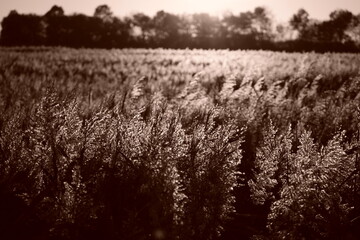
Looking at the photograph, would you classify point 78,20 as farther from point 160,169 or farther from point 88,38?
point 160,169

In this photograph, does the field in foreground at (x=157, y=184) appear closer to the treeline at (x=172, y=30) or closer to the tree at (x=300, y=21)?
the treeline at (x=172, y=30)

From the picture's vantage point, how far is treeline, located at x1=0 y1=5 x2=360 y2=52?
48219 millimetres

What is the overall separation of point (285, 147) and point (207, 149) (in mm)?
424

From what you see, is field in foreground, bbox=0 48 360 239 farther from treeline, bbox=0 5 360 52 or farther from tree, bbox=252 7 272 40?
tree, bbox=252 7 272 40

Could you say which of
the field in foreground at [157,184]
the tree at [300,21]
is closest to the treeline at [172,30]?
the tree at [300,21]

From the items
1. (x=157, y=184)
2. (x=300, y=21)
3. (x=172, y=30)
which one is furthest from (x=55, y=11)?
(x=157, y=184)

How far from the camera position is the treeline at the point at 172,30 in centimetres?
4822

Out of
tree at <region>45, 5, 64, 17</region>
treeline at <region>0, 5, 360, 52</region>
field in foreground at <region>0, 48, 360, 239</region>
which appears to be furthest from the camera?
tree at <region>45, 5, 64, 17</region>

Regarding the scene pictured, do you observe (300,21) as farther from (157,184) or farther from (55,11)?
(157,184)

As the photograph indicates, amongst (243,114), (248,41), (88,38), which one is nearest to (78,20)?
(88,38)

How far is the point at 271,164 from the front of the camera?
1.91m

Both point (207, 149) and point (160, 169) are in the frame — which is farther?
point (207, 149)

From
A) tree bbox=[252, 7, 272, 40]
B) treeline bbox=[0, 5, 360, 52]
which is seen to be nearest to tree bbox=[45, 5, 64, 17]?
treeline bbox=[0, 5, 360, 52]

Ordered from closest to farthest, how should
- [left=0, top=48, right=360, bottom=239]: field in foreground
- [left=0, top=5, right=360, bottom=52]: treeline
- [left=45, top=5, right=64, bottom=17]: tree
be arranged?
1. [left=0, top=48, right=360, bottom=239]: field in foreground
2. [left=0, top=5, right=360, bottom=52]: treeline
3. [left=45, top=5, right=64, bottom=17]: tree
